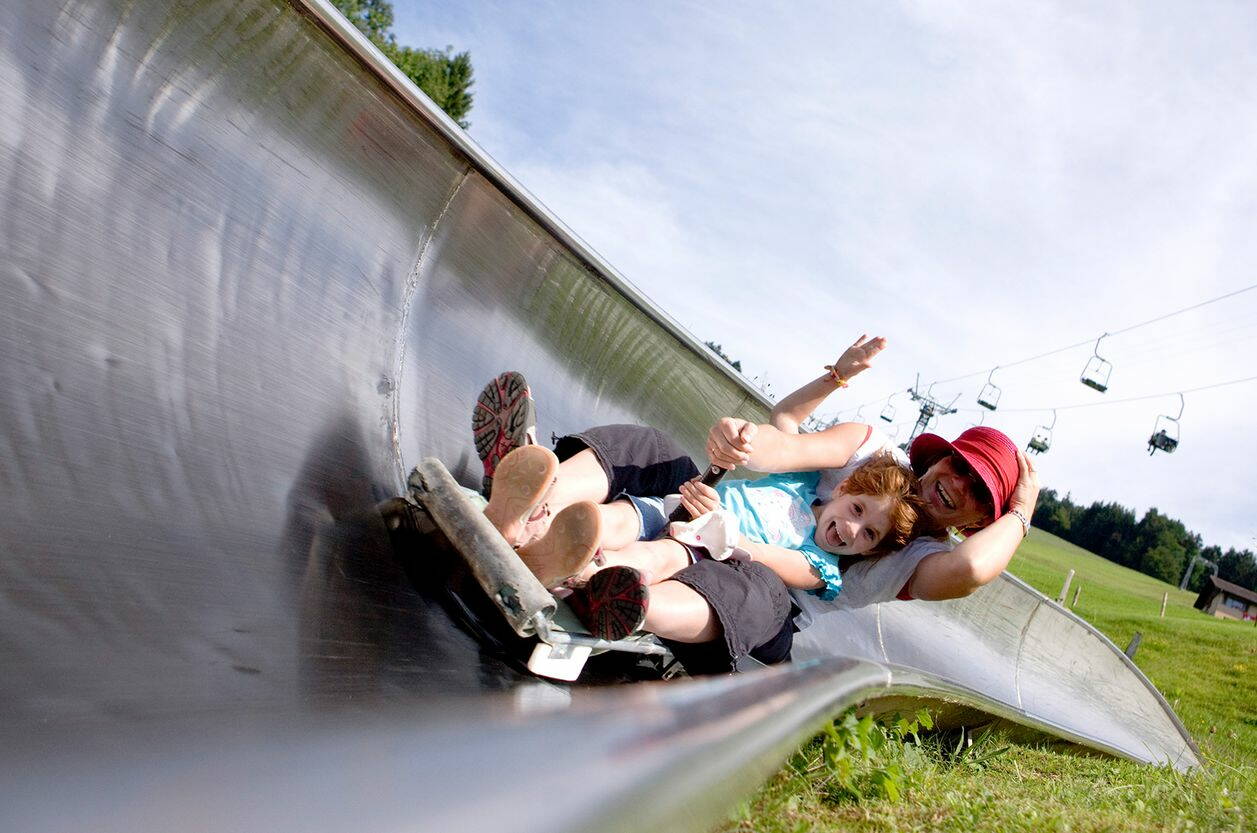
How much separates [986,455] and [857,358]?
494 millimetres

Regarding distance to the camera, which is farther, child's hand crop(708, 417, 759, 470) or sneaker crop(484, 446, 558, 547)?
child's hand crop(708, 417, 759, 470)

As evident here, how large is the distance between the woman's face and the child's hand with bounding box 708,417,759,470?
30.1 inches

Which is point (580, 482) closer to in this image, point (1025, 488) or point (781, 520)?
point (781, 520)

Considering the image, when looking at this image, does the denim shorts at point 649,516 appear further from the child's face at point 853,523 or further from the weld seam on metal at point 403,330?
the weld seam on metal at point 403,330

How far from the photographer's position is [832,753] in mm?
2551

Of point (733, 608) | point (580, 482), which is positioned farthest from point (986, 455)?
point (580, 482)

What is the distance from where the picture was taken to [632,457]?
8.63 ft

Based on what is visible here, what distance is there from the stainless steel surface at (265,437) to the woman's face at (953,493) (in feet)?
1.87

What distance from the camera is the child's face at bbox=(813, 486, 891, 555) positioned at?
2.77m

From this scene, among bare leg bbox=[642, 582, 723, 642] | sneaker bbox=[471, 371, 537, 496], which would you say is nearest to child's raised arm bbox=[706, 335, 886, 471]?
bare leg bbox=[642, 582, 723, 642]

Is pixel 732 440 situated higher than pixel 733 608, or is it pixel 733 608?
pixel 732 440

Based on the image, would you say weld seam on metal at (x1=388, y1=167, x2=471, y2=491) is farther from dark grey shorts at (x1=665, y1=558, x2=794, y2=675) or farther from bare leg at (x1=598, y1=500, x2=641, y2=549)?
dark grey shorts at (x1=665, y1=558, x2=794, y2=675)

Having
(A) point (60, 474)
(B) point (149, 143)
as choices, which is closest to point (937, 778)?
(A) point (60, 474)

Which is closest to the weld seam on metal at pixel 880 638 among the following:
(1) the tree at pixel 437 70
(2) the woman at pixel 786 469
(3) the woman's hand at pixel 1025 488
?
(2) the woman at pixel 786 469
